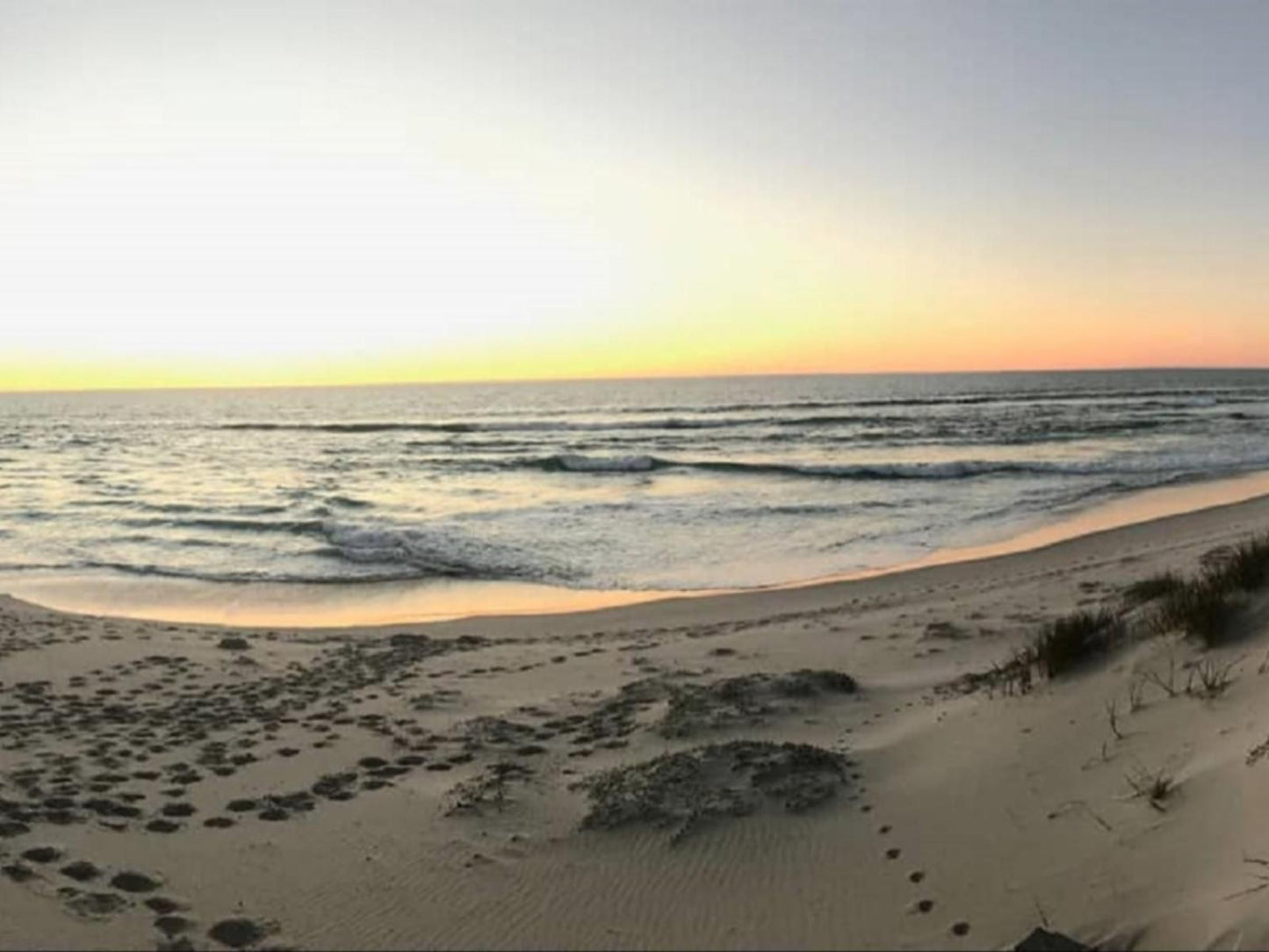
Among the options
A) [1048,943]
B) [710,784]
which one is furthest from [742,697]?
[1048,943]

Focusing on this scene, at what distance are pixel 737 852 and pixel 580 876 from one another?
71 cm

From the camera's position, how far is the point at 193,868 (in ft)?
16.1

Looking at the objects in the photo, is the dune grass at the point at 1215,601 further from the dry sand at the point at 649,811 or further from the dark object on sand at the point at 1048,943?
the dark object on sand at the point at 1048,943

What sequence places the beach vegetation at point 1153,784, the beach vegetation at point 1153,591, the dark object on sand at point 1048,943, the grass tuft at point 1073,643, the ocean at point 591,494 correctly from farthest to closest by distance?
the ocean at point 591,494
the beach vegetation at point 1153,591
the grass tuft at point 1073,643
the beach vegetation at point 1153,784
the dark object on sand at point 1048,943

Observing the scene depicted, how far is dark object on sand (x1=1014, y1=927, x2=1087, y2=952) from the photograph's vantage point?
326 cm

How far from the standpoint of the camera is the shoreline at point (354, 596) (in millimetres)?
14172

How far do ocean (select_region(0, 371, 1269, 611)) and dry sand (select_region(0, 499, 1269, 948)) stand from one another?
8.26 m

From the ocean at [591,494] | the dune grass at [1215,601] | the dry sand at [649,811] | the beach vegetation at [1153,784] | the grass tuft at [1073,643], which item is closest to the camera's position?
the dry sand at [649,811]

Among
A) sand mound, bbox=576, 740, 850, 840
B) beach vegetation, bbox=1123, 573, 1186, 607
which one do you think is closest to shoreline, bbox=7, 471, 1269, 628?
beach vegetation, bbox=1123, 573, 1186, 607

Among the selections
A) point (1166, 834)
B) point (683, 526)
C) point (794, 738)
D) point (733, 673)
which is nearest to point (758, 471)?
point (683, 526)

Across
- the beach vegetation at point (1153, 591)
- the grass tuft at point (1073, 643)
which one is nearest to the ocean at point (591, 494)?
the beach vegetation at point (1153, 591)

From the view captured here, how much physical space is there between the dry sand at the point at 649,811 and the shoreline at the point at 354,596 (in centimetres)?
494

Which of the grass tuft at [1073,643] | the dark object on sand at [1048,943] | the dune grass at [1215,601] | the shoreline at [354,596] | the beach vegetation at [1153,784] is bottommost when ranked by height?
the shoreline at [354,596]

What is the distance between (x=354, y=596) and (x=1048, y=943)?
536 inches
